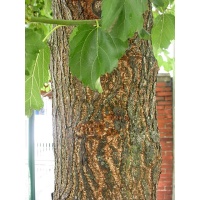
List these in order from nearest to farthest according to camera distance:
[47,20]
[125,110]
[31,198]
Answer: [47,20], [125,110], [31,198]

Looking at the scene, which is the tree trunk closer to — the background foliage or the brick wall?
the background foliage

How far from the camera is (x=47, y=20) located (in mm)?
656

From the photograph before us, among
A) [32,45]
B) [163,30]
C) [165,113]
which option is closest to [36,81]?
[32,45]

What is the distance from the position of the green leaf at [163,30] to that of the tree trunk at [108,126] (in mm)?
41

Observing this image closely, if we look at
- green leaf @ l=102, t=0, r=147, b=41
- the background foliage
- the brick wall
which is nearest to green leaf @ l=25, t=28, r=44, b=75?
the background foliage

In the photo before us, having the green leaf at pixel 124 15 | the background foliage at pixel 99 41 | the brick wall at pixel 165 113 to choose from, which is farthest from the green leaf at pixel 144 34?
the brick wall at pixel 165 113

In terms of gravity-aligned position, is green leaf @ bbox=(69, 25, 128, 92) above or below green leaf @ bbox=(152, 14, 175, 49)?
below

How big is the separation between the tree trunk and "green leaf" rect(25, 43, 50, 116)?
38 mm

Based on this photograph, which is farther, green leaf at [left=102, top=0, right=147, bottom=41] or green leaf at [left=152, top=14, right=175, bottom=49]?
green leaf at [left=152, top=14, right=175, bottom=49]

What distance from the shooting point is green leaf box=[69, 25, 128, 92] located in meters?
0.66
